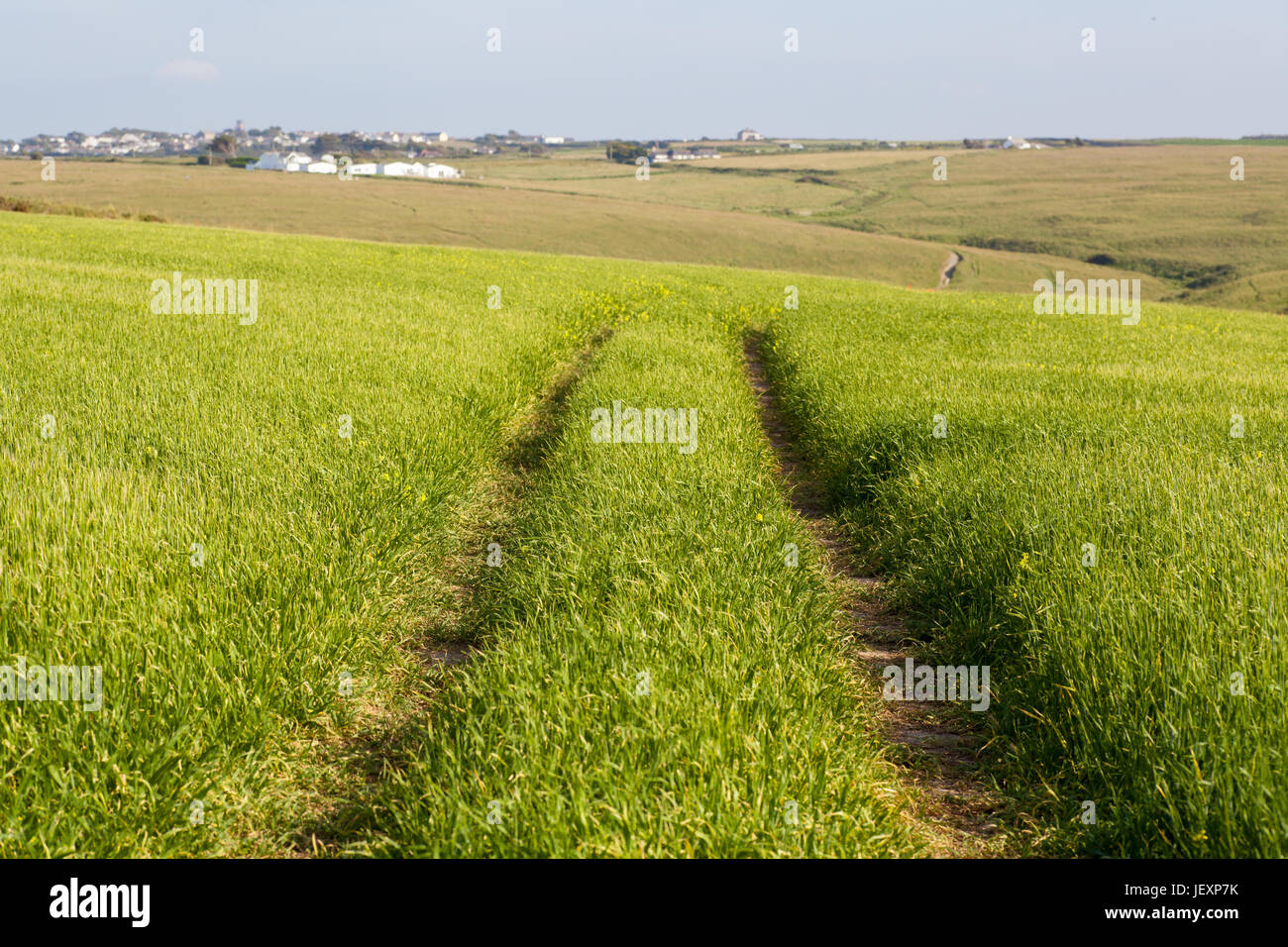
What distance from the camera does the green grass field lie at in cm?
310

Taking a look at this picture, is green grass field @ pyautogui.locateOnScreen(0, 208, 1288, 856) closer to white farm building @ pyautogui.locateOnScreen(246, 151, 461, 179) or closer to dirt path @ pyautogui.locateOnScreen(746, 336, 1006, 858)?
dirt path @ pyautogui.locateOnScreen(746, 336, 1006, 858)

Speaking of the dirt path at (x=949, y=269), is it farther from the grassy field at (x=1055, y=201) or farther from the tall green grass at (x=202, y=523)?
the tall green grass at (x=202, y=523)

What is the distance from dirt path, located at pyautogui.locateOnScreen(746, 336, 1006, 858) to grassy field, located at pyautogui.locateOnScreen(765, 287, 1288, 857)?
19 centimetres

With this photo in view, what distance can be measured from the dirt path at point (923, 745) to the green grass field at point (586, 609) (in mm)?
92

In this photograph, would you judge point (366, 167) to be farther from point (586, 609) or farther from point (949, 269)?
point (586, 609)

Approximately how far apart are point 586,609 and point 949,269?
264 ft

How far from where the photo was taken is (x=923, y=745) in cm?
428

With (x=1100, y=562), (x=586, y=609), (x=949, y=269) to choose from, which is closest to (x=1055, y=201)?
(x=949, y=269)

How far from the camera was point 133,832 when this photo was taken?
9.82ft

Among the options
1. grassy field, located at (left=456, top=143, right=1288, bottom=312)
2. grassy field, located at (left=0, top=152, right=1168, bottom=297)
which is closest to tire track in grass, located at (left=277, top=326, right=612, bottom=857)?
grassy field, located at (left=0, top=152, right=1168, bottom=297)

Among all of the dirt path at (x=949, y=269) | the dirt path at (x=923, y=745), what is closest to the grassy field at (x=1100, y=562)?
the dirt path at (x=923, y=745)

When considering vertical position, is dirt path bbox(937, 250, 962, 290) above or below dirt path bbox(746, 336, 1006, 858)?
above

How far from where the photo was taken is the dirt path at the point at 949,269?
71925 mm

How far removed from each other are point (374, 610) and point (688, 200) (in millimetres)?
121833
